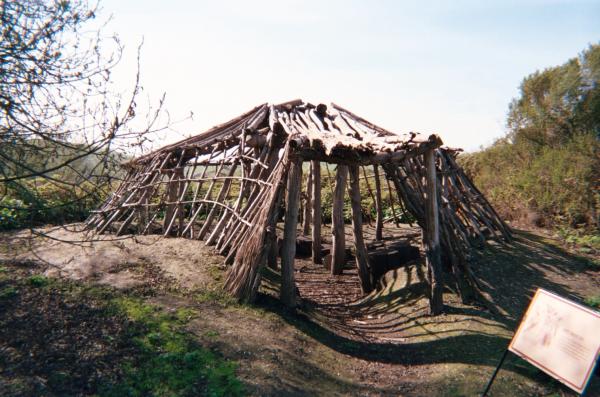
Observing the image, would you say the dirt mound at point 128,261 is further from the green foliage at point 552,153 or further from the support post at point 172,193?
the green foliage at point 552,153

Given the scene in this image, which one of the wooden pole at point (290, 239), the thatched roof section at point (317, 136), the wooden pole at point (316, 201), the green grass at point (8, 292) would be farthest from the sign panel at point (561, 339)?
the green grass at point (8, 292)

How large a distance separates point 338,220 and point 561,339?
15.6 ft

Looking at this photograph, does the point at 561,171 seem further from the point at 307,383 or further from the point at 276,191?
the point at 307,383

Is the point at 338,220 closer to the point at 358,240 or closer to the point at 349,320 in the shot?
the point at 358,240

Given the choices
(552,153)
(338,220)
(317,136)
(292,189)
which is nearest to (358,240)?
(338,220)

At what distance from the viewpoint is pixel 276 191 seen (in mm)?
5574

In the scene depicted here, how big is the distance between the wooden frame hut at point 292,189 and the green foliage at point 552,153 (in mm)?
2194

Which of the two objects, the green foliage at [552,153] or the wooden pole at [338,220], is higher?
the green foliage at [552,153]

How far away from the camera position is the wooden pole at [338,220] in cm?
791

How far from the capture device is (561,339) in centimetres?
346

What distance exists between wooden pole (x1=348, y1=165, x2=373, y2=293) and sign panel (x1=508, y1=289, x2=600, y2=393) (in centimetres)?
366

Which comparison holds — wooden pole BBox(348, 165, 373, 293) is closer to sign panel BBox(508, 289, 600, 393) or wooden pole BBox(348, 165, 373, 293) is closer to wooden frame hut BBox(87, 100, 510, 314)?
wooden frame hut BBox(87, 100, 510, 314)

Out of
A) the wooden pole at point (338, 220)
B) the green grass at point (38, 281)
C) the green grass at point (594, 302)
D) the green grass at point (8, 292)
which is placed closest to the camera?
the green grass at point (8, 292)

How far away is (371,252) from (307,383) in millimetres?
4321
